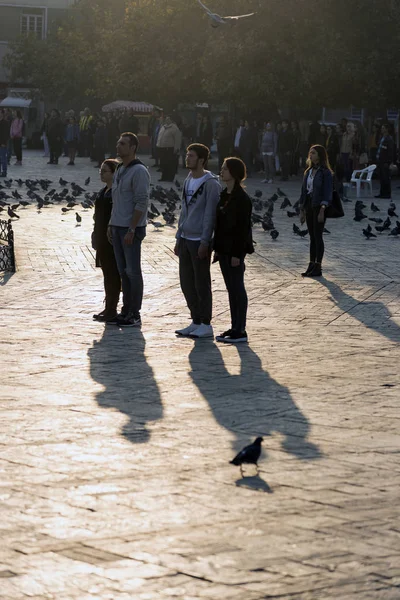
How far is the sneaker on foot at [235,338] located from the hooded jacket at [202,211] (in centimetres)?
76

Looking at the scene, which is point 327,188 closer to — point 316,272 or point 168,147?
point 316,272

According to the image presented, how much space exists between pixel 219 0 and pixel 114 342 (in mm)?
28501

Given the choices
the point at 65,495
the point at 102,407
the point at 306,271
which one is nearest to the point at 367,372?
the point at 102,407

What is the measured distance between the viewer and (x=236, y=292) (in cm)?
991

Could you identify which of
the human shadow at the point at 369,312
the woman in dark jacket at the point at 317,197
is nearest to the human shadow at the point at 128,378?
the human shadow at the point at 369,312

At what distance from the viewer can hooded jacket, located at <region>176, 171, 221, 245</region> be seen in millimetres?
9820

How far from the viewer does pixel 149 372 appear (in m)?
8.51

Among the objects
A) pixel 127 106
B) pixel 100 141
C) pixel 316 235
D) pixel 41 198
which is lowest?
pixel 41 198

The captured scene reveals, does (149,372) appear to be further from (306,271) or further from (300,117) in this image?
(300,117)

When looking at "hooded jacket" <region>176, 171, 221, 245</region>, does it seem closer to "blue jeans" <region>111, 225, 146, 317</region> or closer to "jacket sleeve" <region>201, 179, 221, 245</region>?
"jacket sleeve" <region>201, 179, 221, 245</region>

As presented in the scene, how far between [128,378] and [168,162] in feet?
81.6

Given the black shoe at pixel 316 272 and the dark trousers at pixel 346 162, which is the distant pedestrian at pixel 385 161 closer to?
the dark trousers at pixel 346 162

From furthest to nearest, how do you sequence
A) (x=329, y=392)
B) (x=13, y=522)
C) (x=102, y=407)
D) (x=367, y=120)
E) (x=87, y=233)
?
1. (x=367, y=120)
2. (x=87, y=233)
3. (x=329, y=392)
4. (x=102, y=407)
5. (x=13, y=522)

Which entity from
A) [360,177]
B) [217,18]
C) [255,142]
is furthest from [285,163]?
[360,177]
